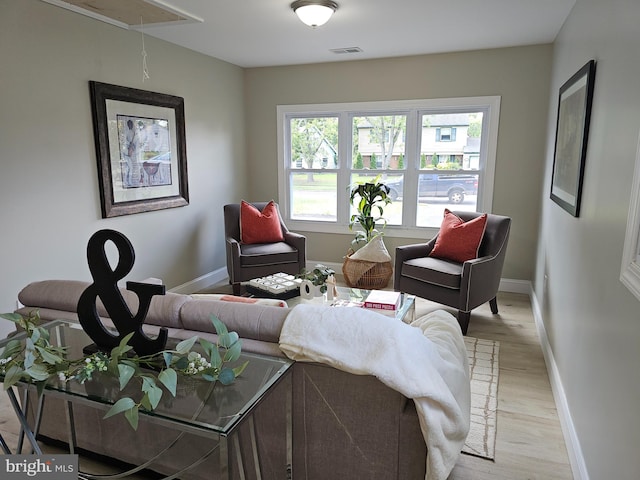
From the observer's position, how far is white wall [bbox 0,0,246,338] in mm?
2742

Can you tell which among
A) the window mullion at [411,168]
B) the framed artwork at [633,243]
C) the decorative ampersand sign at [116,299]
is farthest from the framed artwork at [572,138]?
the decorative ampersand sign at [116,299]

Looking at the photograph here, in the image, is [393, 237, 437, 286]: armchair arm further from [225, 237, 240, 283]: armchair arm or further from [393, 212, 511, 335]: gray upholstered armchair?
[225, 237, 240, 283]: armchair arm

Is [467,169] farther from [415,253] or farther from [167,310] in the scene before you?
[167,310]

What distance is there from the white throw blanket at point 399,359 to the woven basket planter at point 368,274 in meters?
2.87

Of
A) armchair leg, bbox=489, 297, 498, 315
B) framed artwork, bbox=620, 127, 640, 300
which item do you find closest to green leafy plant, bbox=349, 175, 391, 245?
armchair leg, bbox=489, 297, 498, 315

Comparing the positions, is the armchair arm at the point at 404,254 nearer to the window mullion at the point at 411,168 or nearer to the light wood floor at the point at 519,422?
the light wood floor at the point at 519,422

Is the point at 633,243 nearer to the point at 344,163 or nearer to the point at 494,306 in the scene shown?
the point at 494,306

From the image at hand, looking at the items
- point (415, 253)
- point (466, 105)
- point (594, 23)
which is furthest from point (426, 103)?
point (594, 23)

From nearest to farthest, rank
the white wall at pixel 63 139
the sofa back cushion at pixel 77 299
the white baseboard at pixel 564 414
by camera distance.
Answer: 1. the sofa back cushion at pixel 77 299
2. the white baseboard at pixel 564 414
3. the white wall at pixel 63 139

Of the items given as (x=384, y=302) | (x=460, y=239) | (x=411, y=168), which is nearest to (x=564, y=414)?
(x=384, y=302)

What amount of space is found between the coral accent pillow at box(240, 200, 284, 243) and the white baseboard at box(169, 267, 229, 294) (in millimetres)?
680

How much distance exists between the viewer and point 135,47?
363 centimetres

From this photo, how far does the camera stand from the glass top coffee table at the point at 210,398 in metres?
1.22

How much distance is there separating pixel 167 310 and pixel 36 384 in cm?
51
